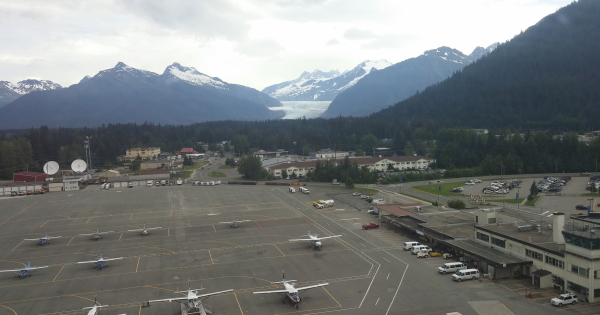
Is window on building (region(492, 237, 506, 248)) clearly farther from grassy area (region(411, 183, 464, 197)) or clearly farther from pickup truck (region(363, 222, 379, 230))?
grassy area (region(411, 183, 464, 197))

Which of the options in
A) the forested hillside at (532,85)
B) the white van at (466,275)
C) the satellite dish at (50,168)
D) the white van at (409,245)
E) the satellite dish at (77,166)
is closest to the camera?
the white van at (466,275)

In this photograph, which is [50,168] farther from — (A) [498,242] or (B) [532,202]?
(B) [532,202]

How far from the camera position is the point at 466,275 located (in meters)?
26.2

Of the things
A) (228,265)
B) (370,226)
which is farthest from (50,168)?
(370,226)

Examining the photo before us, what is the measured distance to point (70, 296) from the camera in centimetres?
2586

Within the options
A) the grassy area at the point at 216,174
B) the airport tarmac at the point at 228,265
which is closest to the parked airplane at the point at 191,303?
the airport tarmac at the point at 228,265

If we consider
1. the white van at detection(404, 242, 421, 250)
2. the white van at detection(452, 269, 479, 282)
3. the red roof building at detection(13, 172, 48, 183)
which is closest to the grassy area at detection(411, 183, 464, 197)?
the white van at detection(404, 242, 421, 250)

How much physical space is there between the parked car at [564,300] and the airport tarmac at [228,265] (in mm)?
422

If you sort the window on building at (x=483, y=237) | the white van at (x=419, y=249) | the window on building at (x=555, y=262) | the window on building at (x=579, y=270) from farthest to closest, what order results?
1. the white van at (x=419, y=249)
2. the window on building at (x=483, y=237)
3. the window on building at (x=555, y=262)
4. the window on building at (x=579, y=270)

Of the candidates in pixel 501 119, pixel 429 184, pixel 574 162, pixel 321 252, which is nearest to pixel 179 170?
pixel 429 184

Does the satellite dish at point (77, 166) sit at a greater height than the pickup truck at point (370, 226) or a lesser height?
greater

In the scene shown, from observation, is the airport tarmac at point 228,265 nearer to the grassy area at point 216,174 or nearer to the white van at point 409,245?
the white van at point 409,245

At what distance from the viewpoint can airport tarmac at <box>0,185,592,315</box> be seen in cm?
2362

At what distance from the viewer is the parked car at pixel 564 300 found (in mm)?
22000
